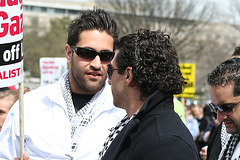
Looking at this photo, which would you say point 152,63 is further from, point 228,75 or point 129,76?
point 228,75

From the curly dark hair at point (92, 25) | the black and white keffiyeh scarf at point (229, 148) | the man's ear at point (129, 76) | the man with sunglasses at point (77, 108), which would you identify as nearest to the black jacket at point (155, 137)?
the man's ear at point (129, 76)

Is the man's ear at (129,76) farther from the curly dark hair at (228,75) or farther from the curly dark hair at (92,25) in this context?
the curly dark hair at (92,25)

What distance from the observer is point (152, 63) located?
82.2 inches

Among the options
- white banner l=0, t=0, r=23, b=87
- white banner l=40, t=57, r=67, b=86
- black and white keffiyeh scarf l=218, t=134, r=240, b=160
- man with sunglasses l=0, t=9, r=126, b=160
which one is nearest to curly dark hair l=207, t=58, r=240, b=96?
black and white keffiyeh scarf l=218, t=134, r=240, b=160

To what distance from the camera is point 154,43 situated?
2.11m

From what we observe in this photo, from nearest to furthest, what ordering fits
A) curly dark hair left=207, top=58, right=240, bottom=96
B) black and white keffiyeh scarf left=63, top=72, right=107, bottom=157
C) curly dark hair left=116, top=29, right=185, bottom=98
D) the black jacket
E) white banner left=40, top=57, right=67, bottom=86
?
the black jacket < curly dark hair left=116, top=29, right=185, bottom=98 < curly dark hair left=207, top=58, right=240, bottom=96 < black and white keffiyeh scarf left=63, top=72, right=107, bottom=157 < white banner left=40, top=57, right=67, bottom=86

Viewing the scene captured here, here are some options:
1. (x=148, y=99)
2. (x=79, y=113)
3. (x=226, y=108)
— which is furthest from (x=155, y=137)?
(x=79, y=113)

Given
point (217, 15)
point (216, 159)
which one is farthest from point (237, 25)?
point (216, 159)

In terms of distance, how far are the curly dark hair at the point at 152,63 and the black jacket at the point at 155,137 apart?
7cm

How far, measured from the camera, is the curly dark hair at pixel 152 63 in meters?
2.08

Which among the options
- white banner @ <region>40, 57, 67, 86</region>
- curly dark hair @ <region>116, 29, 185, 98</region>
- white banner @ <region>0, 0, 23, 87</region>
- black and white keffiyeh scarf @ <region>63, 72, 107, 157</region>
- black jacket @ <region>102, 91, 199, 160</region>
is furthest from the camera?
white banner @ <region>40, 57, 67, 86</region>

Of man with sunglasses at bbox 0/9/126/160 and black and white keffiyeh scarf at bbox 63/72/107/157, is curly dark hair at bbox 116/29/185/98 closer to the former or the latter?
man with sunglasses at bbox 0/9/126/160

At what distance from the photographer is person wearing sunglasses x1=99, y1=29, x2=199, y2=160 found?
6.13ft

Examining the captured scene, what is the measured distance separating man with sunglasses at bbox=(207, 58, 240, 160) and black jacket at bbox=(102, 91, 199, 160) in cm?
78
